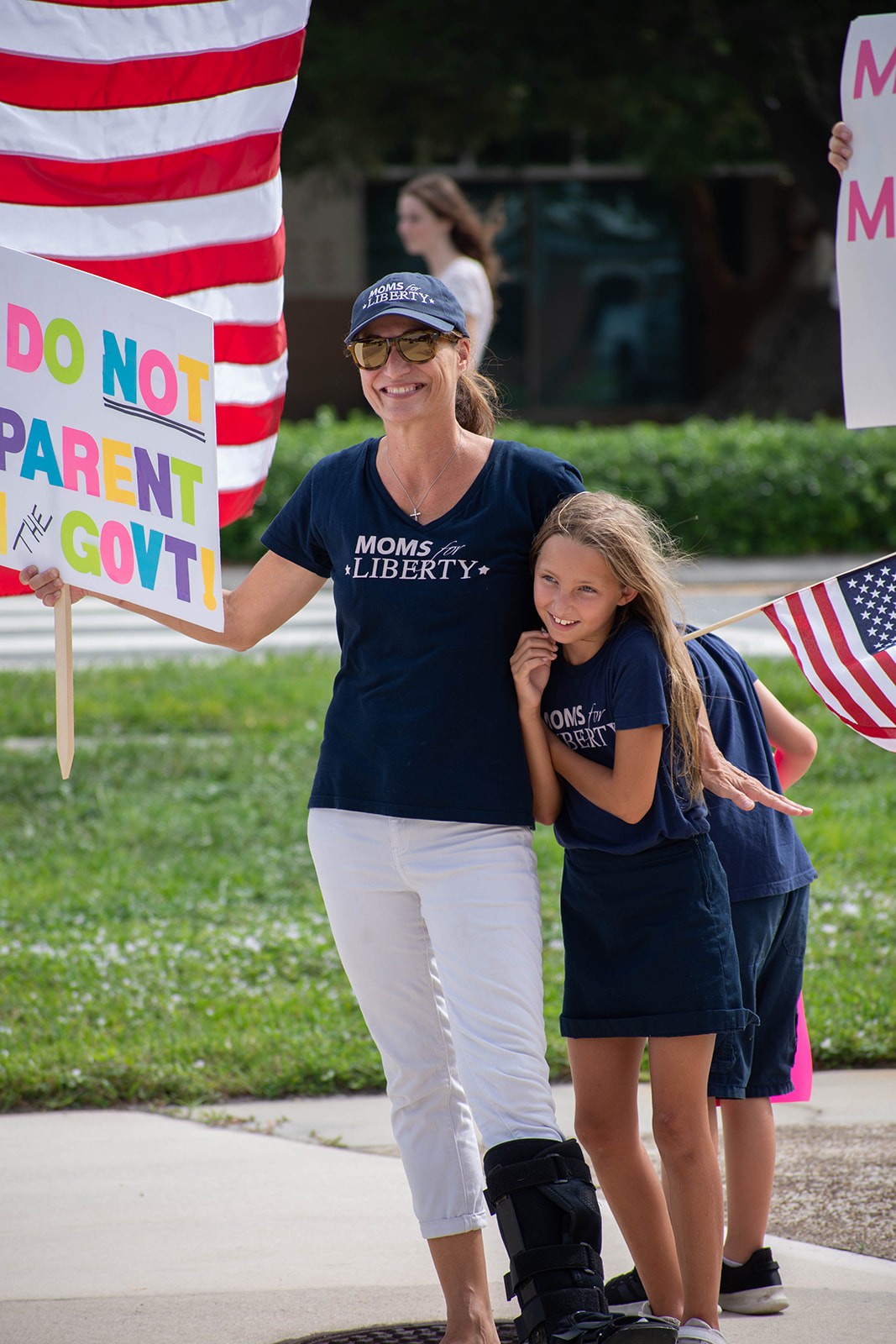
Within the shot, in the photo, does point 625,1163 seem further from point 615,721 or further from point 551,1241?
point 615,721

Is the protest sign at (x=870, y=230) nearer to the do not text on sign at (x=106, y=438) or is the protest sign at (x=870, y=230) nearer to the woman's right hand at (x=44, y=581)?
the do not text on sign at (x=106, y=438)

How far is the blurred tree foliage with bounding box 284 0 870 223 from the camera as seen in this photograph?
1797cm

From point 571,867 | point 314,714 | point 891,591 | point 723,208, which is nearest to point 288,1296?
point 571,867

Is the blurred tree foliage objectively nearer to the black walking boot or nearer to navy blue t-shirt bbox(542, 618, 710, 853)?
navy blue t-shirt bbox(542, 618, 710, 853)

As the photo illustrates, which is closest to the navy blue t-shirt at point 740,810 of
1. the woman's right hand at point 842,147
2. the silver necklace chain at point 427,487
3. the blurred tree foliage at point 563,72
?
the silver necklace chain at point 427,487

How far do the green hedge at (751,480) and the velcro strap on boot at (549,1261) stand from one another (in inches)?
522

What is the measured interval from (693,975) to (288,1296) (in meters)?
1.16

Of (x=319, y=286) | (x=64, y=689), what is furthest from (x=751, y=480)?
(x=64, y=689)

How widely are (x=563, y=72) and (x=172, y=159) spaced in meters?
15.7

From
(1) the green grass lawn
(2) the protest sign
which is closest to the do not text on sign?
(2) the protest sign

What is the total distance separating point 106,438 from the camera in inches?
136

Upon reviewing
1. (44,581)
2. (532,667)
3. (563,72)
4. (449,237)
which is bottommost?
(532,667)

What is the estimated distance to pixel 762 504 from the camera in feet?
53.1

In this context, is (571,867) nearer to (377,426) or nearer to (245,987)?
(245,987)
